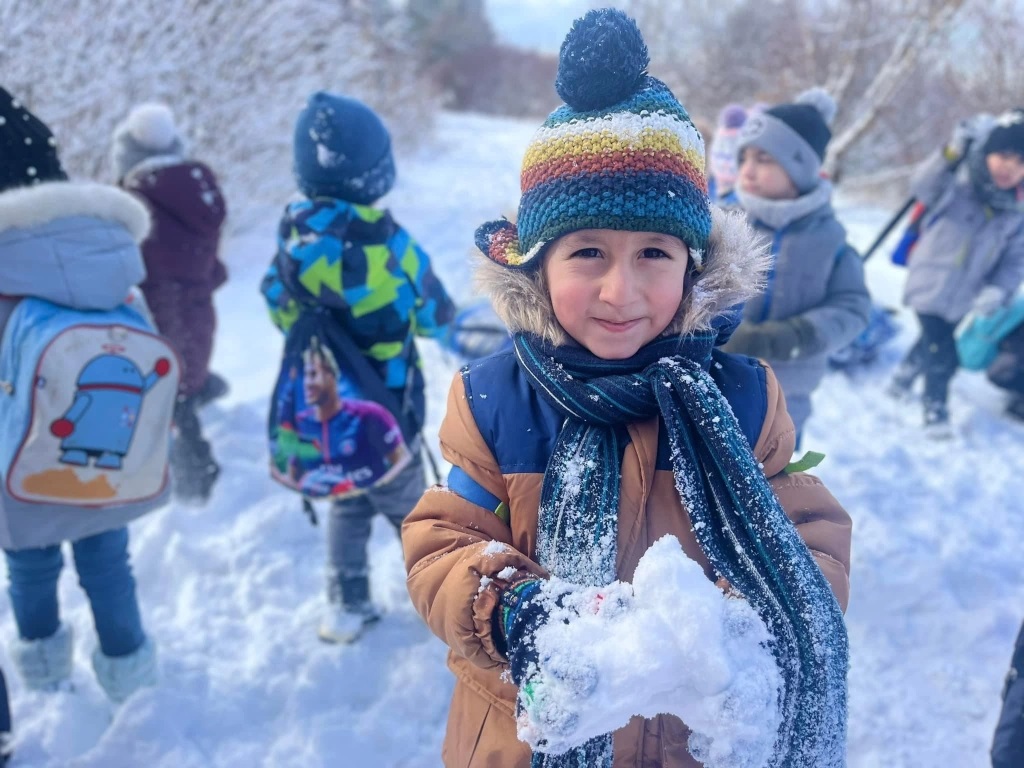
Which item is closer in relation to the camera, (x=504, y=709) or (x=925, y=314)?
(x=504, y=709)

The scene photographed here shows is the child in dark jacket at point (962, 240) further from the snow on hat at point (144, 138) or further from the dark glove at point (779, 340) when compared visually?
the snow on hat at point (144, 138)

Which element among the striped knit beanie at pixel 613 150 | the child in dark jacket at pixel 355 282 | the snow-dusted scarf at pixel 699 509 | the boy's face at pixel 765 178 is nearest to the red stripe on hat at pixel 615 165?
the striped knit beanie at pixel 613 150

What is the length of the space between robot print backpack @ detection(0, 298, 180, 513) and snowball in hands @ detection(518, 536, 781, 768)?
156 cm

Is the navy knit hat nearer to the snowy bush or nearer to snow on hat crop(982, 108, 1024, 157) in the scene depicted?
snow on hat crop(982, 108, 1024, 157)

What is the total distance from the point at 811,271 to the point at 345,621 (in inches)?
88.3

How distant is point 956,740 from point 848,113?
13449mm

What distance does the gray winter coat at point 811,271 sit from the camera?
2682 mm

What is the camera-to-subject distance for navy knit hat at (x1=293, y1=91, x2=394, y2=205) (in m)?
2.39

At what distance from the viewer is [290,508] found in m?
3.37

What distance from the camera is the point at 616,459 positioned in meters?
1.30

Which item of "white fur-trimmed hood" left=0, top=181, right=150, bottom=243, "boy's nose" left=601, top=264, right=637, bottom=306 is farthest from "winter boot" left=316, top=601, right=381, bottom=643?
"boy's nose" left=601, top=264, right=637, bottom=306

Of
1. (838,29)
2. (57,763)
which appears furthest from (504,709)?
(838,29)

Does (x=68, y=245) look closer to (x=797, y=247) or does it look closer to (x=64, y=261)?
(x=64, y=261)

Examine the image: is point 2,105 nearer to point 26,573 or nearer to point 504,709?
point 26,573
